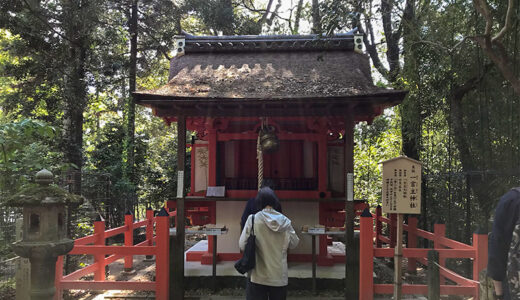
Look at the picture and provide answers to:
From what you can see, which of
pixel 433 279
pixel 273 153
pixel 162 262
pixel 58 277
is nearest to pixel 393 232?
pixel 273 153

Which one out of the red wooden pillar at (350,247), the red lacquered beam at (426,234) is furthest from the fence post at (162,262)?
the red lacquered beam at (426,234)

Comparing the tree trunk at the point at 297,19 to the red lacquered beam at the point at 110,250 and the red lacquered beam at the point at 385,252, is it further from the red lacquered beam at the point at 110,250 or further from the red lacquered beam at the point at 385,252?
the red lacquered beam at the point at 110,250

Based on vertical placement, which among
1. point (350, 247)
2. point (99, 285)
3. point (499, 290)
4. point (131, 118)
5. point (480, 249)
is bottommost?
point (99, 285)

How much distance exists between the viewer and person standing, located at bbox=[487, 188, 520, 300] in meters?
2.76

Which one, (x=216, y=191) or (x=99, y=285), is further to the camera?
(x=216, y=191)

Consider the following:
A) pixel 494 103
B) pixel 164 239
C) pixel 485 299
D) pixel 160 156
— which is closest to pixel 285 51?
pixel 494 103

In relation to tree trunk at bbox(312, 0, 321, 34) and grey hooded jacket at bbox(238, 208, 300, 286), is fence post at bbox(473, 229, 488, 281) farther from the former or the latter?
tree trunk at bbox(312, 0, 321, 34)

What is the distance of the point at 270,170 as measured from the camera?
7.68 m

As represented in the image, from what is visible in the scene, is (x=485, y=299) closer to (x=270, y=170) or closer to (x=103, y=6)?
(x=270, y=170)

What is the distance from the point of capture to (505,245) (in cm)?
276

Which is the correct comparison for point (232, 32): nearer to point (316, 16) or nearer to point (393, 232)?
point (316, 16)

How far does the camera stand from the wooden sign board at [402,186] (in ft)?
15.5

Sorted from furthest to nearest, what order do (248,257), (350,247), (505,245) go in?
(350,247), (248,257), (505,245)

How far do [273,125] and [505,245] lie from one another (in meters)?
4.85
